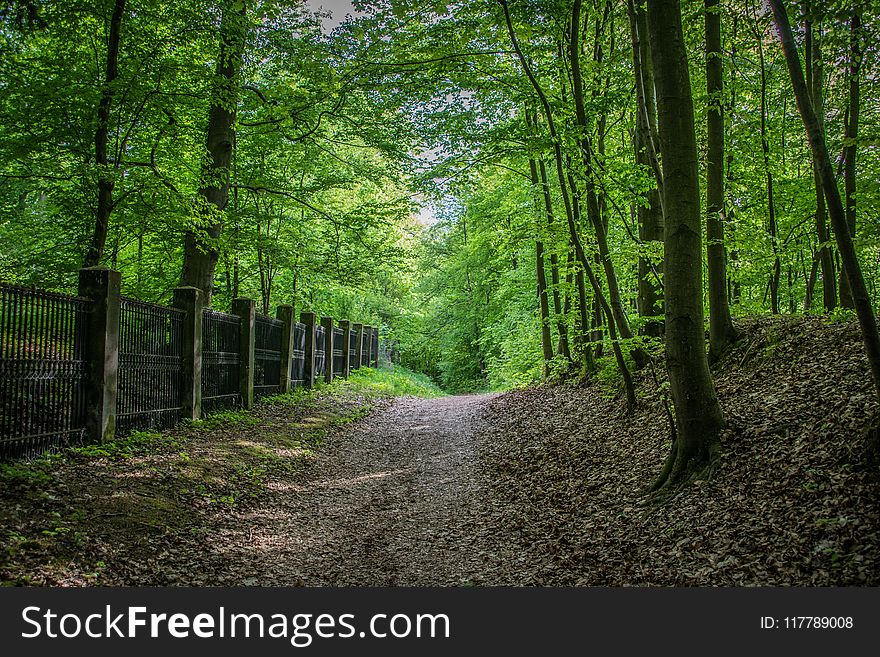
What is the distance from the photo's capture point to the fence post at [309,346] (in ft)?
56.9

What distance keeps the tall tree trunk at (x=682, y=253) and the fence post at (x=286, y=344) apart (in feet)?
36.2

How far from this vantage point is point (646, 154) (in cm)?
1004

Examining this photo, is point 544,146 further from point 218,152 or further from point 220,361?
point 218,152

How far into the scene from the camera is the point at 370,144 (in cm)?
1376

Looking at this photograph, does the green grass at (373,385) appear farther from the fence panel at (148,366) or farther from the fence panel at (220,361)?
the fence panel at (148,366)

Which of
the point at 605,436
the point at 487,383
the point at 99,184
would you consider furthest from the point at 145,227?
the point at 487,383

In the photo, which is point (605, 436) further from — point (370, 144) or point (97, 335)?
point (370, 144)

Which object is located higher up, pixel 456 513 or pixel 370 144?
pixel 370 144

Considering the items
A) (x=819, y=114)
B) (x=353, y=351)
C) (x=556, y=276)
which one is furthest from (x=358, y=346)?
(x=819, y=114)

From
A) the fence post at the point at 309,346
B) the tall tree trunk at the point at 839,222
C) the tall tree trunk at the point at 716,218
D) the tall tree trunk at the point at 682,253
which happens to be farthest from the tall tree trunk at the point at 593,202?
the fence post at the point at 309,346

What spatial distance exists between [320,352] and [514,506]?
13.1 meters

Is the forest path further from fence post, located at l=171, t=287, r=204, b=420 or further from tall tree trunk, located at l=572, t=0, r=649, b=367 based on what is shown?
tall tree trunk, located at l=572, t=0, r=649, b=367

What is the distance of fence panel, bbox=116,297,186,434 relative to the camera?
25.9 feet

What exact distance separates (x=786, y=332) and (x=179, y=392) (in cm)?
940
